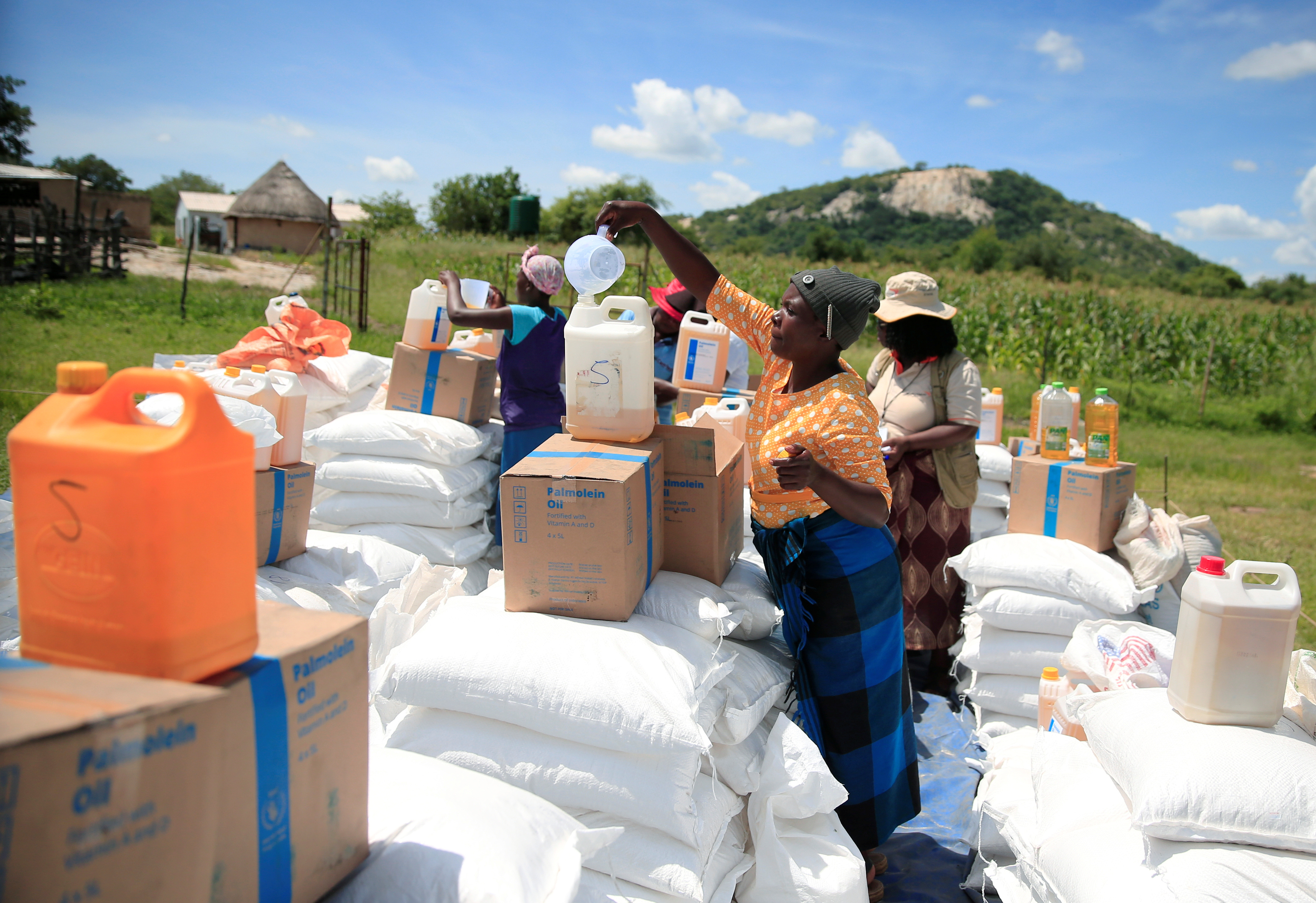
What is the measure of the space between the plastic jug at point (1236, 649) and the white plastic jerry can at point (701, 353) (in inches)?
113

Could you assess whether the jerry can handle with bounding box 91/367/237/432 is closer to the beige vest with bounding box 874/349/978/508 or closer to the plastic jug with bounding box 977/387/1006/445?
the beige vest with bounding box 874/349/978/508

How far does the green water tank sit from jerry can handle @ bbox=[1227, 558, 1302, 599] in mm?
19940

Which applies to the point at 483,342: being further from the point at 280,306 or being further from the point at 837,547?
the point at 837,547

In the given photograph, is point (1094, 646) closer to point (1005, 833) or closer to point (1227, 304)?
point (1005, 833)

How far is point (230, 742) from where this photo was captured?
40.2 inches

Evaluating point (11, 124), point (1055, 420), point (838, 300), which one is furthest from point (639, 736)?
point (11, 124)

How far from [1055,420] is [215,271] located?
61.0 feet

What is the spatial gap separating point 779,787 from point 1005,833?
67cm

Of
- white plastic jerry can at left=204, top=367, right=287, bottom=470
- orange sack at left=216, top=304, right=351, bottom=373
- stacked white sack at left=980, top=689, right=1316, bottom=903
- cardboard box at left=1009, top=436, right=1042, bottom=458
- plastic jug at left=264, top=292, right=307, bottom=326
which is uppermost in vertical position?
plastic jug at left=264, top=292, right=307, bottom=326

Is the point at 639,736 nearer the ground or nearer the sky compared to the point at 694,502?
nearer the ground

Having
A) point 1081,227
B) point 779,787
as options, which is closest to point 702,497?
point 779,787

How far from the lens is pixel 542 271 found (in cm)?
389

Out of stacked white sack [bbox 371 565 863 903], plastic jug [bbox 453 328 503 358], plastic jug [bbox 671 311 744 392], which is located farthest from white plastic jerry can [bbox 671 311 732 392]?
stacked white sack [bbox 371 565 863 903]

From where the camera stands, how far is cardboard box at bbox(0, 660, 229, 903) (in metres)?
0.80
